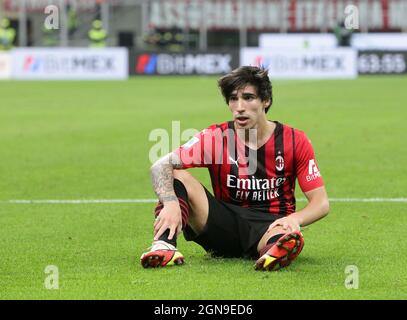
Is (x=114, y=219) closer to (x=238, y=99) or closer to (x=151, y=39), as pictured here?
(x=238, y=99)

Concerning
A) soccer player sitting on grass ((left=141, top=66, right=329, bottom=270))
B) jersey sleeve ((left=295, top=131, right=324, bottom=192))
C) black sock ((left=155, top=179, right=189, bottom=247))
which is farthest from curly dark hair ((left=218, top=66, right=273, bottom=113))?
black sock ((left=155, top=179, right=189, bottom=247))

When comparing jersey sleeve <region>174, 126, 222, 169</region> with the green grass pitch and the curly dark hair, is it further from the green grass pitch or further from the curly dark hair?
the green grass pitch

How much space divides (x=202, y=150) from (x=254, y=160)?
39 cm

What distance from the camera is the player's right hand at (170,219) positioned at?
7430mm

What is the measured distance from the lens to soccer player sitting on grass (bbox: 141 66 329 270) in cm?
747

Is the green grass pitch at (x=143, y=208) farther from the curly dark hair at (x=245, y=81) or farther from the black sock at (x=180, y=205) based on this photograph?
the curly dark hair at (x=245, y=81)

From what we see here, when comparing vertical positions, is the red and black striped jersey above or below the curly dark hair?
below

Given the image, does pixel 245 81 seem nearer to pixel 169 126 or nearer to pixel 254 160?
pixel 254 160

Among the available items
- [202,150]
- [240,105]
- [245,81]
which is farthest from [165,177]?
[245,81]

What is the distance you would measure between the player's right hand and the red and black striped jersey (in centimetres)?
35

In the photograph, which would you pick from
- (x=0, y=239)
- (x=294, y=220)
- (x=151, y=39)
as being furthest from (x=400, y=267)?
(x=151, y=39)

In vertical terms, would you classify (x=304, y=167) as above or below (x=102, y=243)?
above

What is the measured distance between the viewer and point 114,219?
10133 mm
